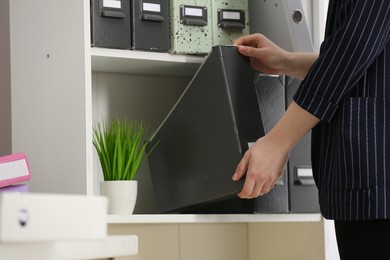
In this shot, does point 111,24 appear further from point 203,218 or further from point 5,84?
point 203,218

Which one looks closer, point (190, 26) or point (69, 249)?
point (69, 249)

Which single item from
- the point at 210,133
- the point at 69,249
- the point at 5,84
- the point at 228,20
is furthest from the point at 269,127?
the point at 69,249

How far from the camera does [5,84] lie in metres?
1.79

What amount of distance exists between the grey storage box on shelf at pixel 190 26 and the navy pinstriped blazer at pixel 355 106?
48 centimetres

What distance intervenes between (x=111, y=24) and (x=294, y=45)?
1.39ft

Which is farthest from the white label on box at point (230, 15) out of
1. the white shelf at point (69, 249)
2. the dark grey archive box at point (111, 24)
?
the white shelf at point (69, 249)

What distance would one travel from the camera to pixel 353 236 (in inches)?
49.3

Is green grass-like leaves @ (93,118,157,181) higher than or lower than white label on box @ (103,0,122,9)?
lower

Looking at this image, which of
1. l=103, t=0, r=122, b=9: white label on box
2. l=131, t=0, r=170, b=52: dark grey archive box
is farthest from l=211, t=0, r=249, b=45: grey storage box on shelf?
l=103, t=0, r=122, b=9: white label on box

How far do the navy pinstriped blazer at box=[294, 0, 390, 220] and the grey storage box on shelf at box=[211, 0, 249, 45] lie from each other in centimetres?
49

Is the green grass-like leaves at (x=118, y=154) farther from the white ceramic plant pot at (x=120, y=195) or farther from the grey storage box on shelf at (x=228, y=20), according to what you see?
the grey storage box on shelf at (x=228, y=20)

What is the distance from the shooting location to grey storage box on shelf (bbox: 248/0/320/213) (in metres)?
1.71

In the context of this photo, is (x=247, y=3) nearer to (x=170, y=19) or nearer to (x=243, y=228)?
(x=170, y=19)

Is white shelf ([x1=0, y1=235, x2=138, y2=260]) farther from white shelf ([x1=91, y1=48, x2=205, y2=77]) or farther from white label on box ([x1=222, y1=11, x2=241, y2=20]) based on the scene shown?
white label on box ([x1=222, y1=11, x2=241, y2=20])
